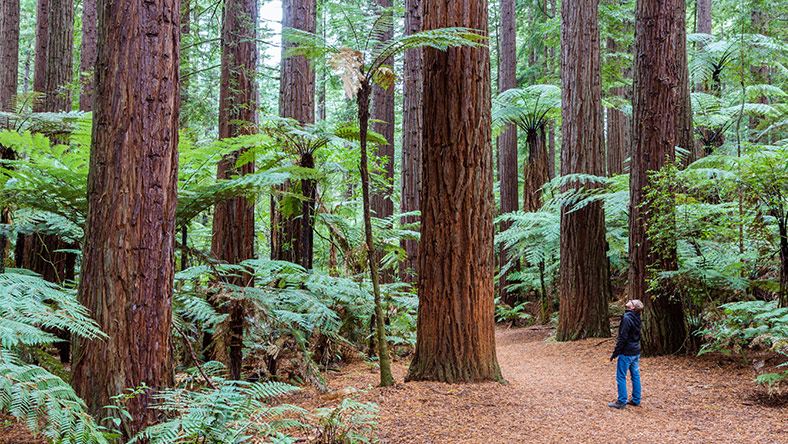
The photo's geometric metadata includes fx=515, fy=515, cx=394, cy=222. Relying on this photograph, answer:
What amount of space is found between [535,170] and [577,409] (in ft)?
26.3

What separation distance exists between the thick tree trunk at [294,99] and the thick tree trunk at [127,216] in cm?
346

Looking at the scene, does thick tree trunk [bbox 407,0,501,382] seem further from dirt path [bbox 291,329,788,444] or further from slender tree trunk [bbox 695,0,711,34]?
slender tree trunk [bbox 695,0,711,34]

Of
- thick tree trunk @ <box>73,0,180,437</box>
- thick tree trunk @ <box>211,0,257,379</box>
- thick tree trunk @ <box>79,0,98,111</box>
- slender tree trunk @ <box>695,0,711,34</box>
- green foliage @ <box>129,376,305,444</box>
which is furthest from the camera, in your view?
slender tree trunk @ <box>695,0,711,34</box>

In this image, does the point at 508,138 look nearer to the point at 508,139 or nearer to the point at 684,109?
the point at 508,139

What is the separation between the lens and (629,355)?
15.5 feet

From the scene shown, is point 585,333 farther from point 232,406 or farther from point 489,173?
point 232,406

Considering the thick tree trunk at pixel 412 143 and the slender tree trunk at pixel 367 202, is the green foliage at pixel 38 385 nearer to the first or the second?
the slender tree trunk at pixel 367 202

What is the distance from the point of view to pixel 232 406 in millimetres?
2660

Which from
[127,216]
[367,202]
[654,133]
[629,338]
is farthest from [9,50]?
[629,338]

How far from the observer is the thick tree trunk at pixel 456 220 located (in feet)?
15.3

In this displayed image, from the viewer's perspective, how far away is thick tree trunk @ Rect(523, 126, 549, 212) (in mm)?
11719

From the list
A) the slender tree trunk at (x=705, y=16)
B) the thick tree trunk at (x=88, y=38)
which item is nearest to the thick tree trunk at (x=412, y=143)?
the thick tree trunk at (x=88, y=38)

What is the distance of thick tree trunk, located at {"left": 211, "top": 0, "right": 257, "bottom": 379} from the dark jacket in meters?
3.97

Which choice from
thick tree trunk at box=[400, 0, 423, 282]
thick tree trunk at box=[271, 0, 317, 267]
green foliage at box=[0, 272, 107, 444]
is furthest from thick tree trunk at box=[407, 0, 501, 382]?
thick tree trunk at box=[400, 0, 423, 282]
